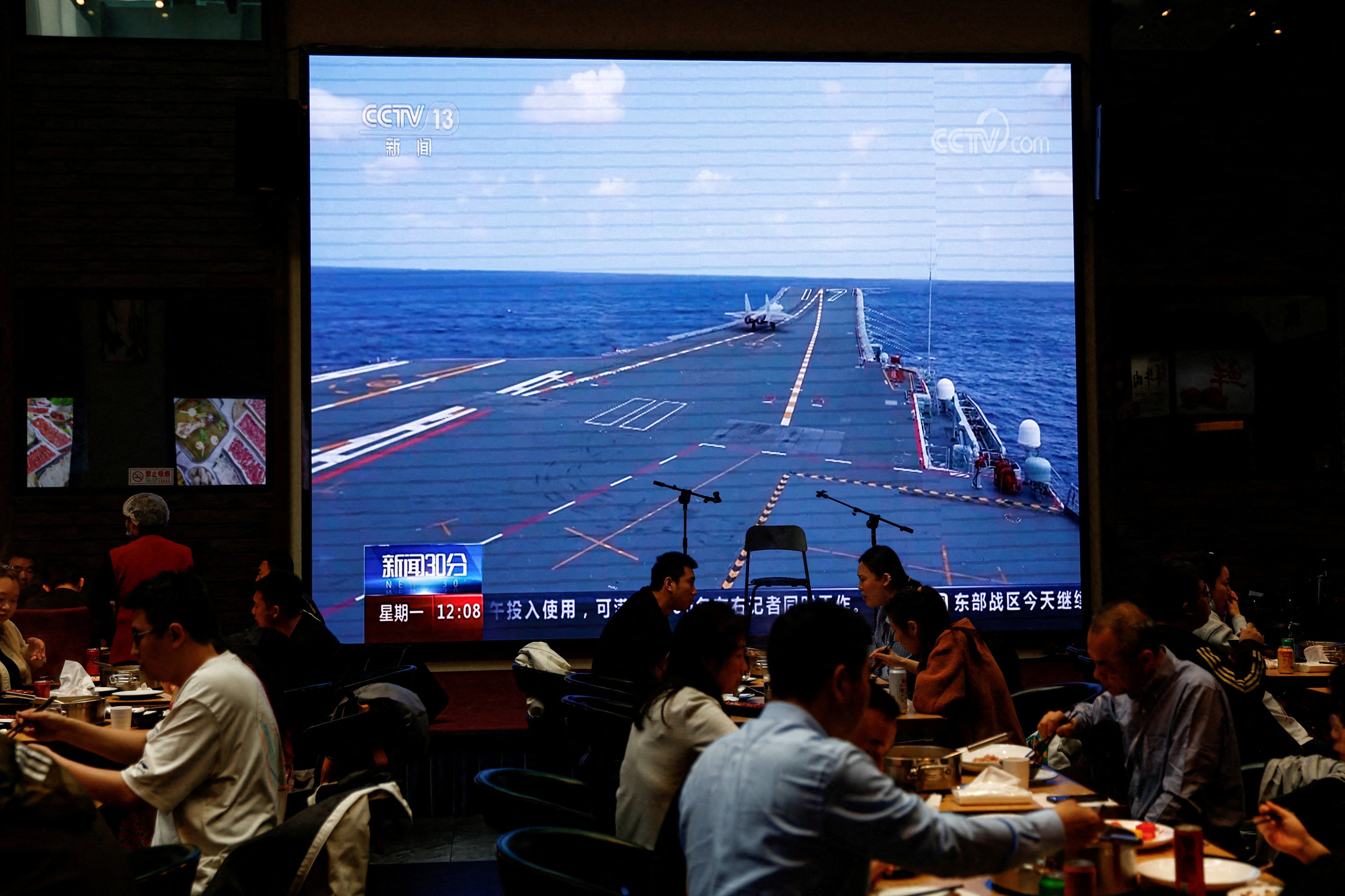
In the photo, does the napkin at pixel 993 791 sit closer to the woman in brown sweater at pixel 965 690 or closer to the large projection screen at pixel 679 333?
the woman in brown sweater at pixel 965 690

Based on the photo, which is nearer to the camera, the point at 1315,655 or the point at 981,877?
the point at 981,877

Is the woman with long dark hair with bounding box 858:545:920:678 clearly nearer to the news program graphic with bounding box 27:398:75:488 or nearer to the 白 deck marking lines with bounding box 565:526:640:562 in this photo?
the 白 deck marking lines with bounding box 565:526:640:562

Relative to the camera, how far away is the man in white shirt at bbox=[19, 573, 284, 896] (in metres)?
2.83

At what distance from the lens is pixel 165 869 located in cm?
264

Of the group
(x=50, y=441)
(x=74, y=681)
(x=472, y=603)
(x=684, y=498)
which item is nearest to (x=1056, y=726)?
(x=74, y=681)

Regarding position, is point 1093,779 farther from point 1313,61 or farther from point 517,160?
point 1313,61

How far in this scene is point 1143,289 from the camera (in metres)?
8.34

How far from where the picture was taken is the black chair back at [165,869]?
2.61 m

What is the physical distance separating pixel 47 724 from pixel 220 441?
4982mm

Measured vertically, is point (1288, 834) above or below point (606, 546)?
below

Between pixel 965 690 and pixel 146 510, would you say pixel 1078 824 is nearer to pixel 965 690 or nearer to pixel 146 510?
pixel 965 690

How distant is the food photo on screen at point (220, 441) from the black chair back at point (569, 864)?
225 inches

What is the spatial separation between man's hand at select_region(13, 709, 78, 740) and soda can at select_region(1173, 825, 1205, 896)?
275 centimetres

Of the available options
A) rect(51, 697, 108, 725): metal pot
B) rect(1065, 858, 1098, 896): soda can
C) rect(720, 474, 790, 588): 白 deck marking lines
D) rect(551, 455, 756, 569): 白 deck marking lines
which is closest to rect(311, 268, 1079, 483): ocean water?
rect(551, 455, 756, 569): 白 deck marking lines
